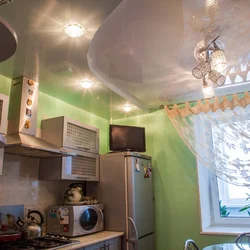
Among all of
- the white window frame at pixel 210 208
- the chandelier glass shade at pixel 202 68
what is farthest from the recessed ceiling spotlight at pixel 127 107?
the chandelier glass shade at pixel 202 68

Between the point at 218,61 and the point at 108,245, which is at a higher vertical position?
the point at 218,61

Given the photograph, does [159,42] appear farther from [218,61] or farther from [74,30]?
[74,30]

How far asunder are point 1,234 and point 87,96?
161 centimetres

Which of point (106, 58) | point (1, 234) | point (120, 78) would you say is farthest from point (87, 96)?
point (1, 234)

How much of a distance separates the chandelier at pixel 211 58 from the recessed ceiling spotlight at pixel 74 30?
83 centimetres

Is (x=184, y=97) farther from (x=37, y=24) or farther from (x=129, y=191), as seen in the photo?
(x=37, y=24)

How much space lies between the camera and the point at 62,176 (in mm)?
2625

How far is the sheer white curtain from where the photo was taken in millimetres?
2854

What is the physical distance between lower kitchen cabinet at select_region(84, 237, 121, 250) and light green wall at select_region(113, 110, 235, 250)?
0.76 meters

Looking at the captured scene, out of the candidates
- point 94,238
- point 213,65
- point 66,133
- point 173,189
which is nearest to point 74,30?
point 213,65

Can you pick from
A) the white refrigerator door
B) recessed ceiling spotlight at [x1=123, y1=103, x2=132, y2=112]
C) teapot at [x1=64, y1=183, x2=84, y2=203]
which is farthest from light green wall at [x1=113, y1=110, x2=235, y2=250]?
teapot at [x1=64, y1=183, x2=84, y2=203]

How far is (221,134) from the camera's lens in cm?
297

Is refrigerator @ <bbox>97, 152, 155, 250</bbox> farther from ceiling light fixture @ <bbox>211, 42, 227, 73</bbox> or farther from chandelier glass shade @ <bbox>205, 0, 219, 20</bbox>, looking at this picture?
chandelier glass shade @ <bbox>205, 0, 219, 20</bbox>

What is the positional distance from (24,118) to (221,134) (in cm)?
211
